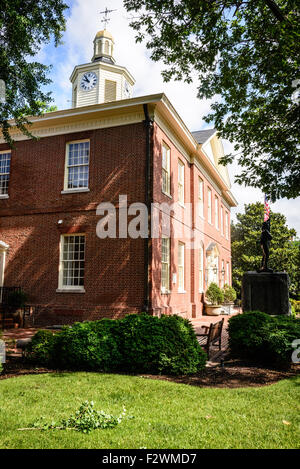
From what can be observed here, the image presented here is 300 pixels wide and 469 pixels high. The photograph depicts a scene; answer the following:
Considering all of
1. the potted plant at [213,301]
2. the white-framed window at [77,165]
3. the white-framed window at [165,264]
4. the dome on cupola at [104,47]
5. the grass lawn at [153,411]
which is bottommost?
the grass lawn at [153,411]

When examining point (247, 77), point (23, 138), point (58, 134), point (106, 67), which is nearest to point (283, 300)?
point (247, 77)

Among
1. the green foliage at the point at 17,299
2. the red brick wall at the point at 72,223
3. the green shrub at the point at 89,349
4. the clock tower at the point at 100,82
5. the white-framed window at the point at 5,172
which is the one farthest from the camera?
the clock tower at the point at 100,82

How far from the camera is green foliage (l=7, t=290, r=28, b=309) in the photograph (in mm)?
13828

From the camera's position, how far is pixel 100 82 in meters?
23.1

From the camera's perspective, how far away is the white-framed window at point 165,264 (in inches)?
576

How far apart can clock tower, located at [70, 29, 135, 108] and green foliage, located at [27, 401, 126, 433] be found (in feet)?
70.0

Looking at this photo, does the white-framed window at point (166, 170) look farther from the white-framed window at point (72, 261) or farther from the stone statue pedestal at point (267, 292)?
the stone statue pedestal at point (267, 292)

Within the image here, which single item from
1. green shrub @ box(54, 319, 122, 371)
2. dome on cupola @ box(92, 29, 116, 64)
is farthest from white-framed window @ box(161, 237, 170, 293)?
dome on cupola @ box(92, 29, 116, 64)

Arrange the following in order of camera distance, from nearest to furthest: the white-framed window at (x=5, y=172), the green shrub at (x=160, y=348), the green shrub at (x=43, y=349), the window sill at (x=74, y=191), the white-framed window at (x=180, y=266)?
the green shrub at (x=160, y=348) → the green shrub at (x=43, y=349) → the window sill at (x=74, y=191) → the white-framed window at (x=5, y=172) → the white-framed window at (x=180, y=266)

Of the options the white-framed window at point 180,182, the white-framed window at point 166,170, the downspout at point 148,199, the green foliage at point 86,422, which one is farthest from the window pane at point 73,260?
the green foliage at point 86,422

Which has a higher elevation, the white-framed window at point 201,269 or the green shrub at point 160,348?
the white-framed window at point 201,269

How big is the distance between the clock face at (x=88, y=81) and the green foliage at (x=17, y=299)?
1514 centimetres

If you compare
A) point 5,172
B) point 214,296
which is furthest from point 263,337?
point 5,172
